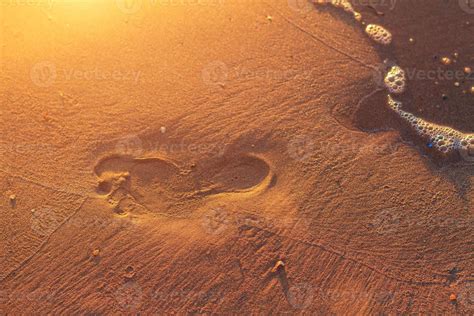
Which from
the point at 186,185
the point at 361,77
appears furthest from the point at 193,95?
the point at 361,77
